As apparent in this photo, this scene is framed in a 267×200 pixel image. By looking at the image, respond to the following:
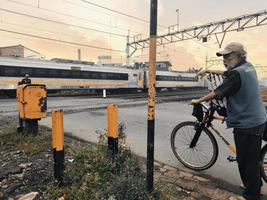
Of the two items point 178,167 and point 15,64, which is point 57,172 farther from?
point 15,64

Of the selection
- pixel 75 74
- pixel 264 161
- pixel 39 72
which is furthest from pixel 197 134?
pixel 75 74

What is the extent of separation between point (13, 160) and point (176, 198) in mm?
2707

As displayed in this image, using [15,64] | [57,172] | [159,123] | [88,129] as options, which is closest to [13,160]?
[57,172]

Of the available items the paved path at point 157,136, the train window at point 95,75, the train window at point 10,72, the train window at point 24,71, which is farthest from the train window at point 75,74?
the paved path at point 157,136

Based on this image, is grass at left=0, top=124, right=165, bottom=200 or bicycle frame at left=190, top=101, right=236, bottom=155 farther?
bicycle frame at left=190, top=101, right=236, bottom=155

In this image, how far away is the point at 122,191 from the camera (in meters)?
3.03

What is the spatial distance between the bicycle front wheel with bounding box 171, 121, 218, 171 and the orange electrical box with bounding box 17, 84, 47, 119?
2801 mm

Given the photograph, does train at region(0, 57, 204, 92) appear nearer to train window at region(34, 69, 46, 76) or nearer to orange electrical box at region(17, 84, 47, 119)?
train window at region(34, 69, 46, 76)

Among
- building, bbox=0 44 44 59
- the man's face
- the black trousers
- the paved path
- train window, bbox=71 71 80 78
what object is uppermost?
building, bbox=0 44 44 59

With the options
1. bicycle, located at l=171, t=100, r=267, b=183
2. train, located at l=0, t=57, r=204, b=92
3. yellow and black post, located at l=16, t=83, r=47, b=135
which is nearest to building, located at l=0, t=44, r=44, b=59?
train, located at l=0, t=57, r=204, b=92

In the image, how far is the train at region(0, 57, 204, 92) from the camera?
22.5 meters

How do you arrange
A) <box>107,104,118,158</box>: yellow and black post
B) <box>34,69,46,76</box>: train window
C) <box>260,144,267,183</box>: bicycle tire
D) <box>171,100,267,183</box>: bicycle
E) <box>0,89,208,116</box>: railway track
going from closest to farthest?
<box>260,144,267,183</box>: bicycle tire → <box>107,104,118,158</box>: yellow and black post → <box>171,100,267,183</box>: bicycle → <box>0,89,208,116</box>: railway track → <box>34,69,46,76</box>: train window

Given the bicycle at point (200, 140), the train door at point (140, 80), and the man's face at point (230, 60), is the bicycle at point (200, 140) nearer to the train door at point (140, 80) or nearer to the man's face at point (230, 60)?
the man's face at point (230, 60)

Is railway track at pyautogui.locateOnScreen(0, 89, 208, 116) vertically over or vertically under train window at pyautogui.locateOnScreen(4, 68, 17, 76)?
under
